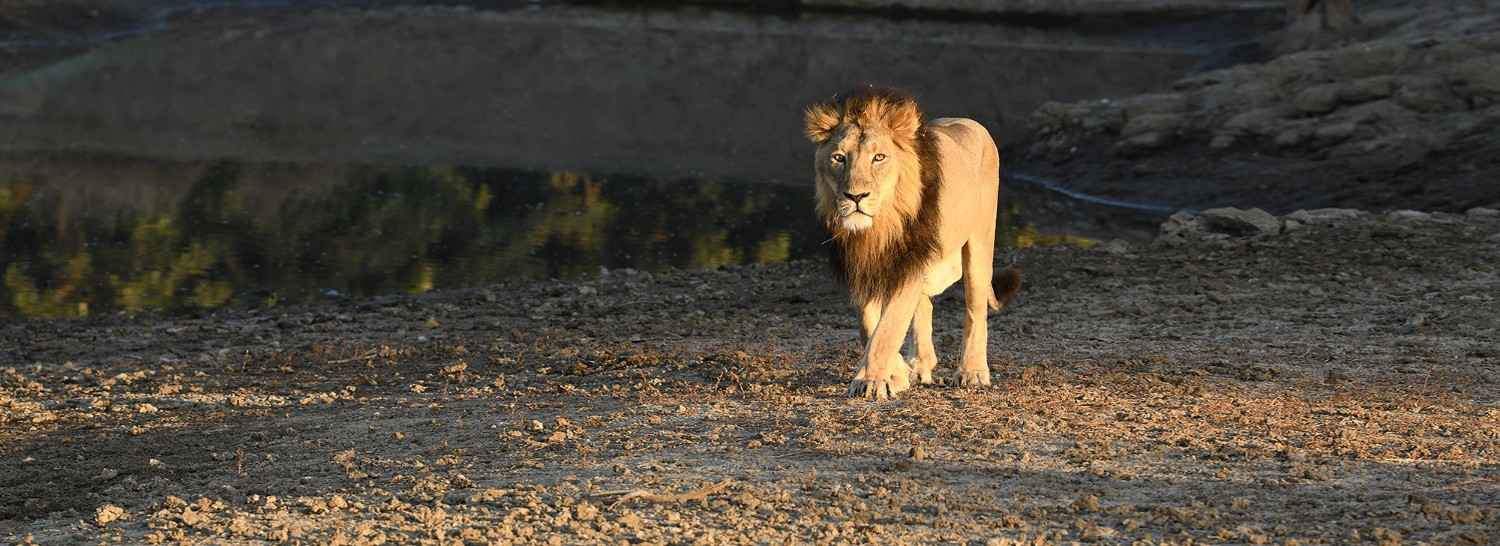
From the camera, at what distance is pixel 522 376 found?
1038 cm

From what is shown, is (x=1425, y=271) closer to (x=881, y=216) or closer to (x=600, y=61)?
(x=881, y=216)

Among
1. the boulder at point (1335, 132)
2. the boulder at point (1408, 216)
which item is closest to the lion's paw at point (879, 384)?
the boulder at point (1408, 216)

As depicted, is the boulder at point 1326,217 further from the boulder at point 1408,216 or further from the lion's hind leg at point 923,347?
the lion's hind leg at point 923,347

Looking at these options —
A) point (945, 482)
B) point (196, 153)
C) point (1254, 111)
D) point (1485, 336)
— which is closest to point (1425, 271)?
point (1485, 336)

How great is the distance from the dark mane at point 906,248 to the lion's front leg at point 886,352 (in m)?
0.07

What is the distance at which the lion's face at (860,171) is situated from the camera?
325 inches

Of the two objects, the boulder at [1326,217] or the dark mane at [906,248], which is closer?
the dark mane at [906,248]

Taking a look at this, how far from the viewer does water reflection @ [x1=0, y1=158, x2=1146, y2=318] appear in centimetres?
1755

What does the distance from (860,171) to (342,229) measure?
45.5 feet

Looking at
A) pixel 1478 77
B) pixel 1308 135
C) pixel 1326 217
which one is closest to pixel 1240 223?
pixel 1326 217

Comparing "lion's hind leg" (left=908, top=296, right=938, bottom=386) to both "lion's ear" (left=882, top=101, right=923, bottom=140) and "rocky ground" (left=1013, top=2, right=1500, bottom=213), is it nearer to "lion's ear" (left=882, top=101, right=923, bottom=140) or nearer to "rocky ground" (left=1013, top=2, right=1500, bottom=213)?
"lion's ear" (left=882, top=101, right=923, bottom=140)

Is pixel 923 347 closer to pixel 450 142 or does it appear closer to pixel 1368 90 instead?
pixel 1368 90

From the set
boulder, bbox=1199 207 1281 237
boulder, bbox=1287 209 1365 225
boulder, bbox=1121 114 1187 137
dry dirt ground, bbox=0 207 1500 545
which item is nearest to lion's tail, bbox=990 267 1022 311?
dry dirt ground, bbox=0 207 1500 545

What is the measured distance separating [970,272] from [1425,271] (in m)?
5.94
